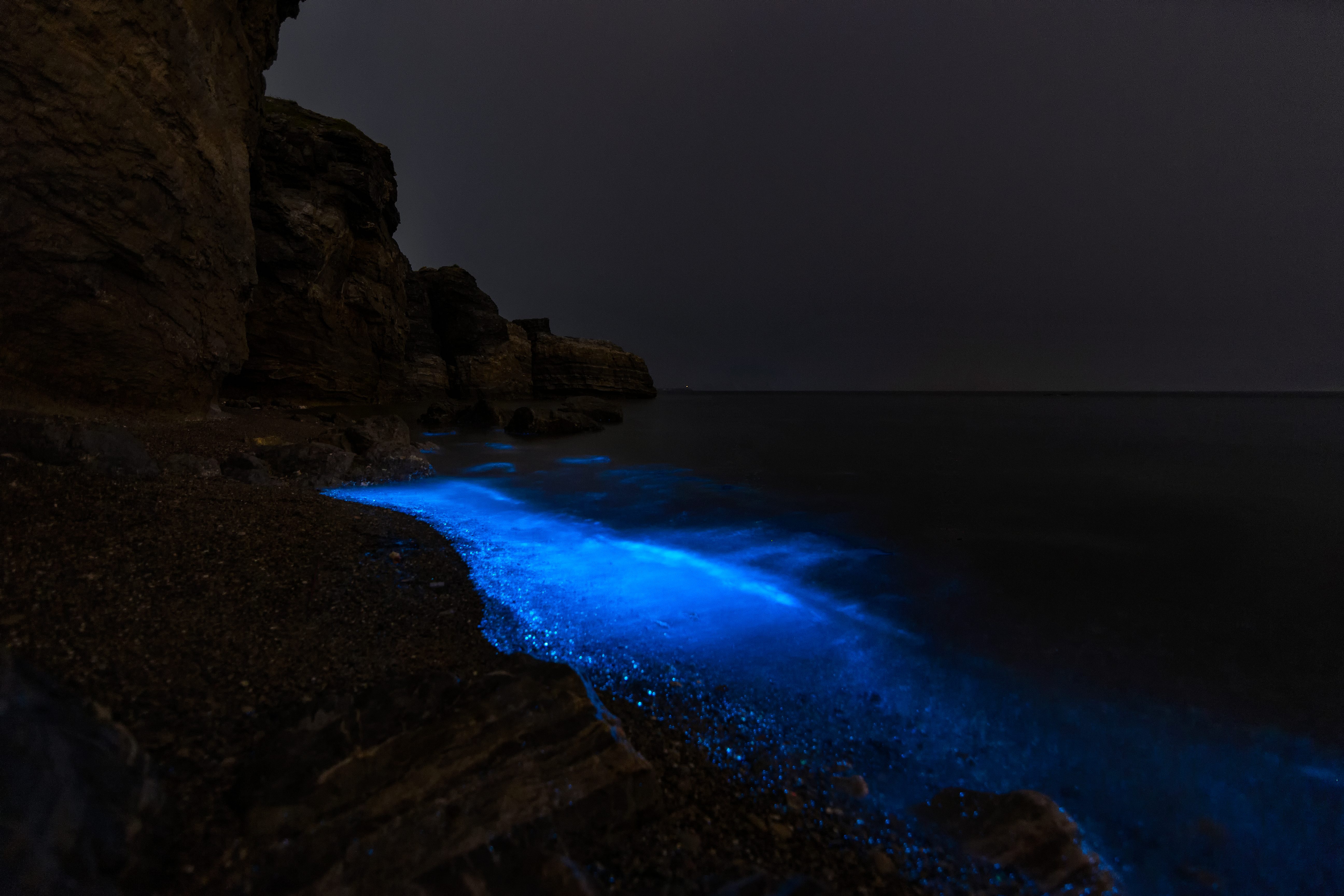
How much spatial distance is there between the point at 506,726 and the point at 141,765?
1201 mm

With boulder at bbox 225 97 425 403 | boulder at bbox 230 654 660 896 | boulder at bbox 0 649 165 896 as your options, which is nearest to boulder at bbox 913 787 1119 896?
boulder at bbox 230 654 660 896

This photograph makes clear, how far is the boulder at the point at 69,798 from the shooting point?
1455 millimetres

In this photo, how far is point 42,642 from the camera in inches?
90.4

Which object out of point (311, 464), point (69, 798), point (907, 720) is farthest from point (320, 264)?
point (907, 720)

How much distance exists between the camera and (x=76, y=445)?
446 cm

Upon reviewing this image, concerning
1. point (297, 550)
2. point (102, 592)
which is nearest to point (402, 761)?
point (102, 592)

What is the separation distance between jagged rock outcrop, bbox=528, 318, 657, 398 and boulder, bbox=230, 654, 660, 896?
51192 millimetres

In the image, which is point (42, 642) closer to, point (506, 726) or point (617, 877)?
point (506, 726)

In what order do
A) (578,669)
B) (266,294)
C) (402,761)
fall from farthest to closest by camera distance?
(266,294)
(578,669)
(402,761)

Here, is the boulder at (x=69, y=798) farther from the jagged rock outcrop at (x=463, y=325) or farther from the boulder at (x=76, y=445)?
the jagged rock outcrop at (x=463, y=325)

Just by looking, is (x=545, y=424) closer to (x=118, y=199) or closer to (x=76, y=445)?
(x=118, y=199)

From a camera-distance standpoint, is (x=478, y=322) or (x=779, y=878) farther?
(x=478, y=322)

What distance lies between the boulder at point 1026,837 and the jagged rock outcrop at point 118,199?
11.7 meters

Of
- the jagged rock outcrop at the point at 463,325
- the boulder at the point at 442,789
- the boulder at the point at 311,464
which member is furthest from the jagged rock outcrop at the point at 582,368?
the boulder at the point at 442,789
